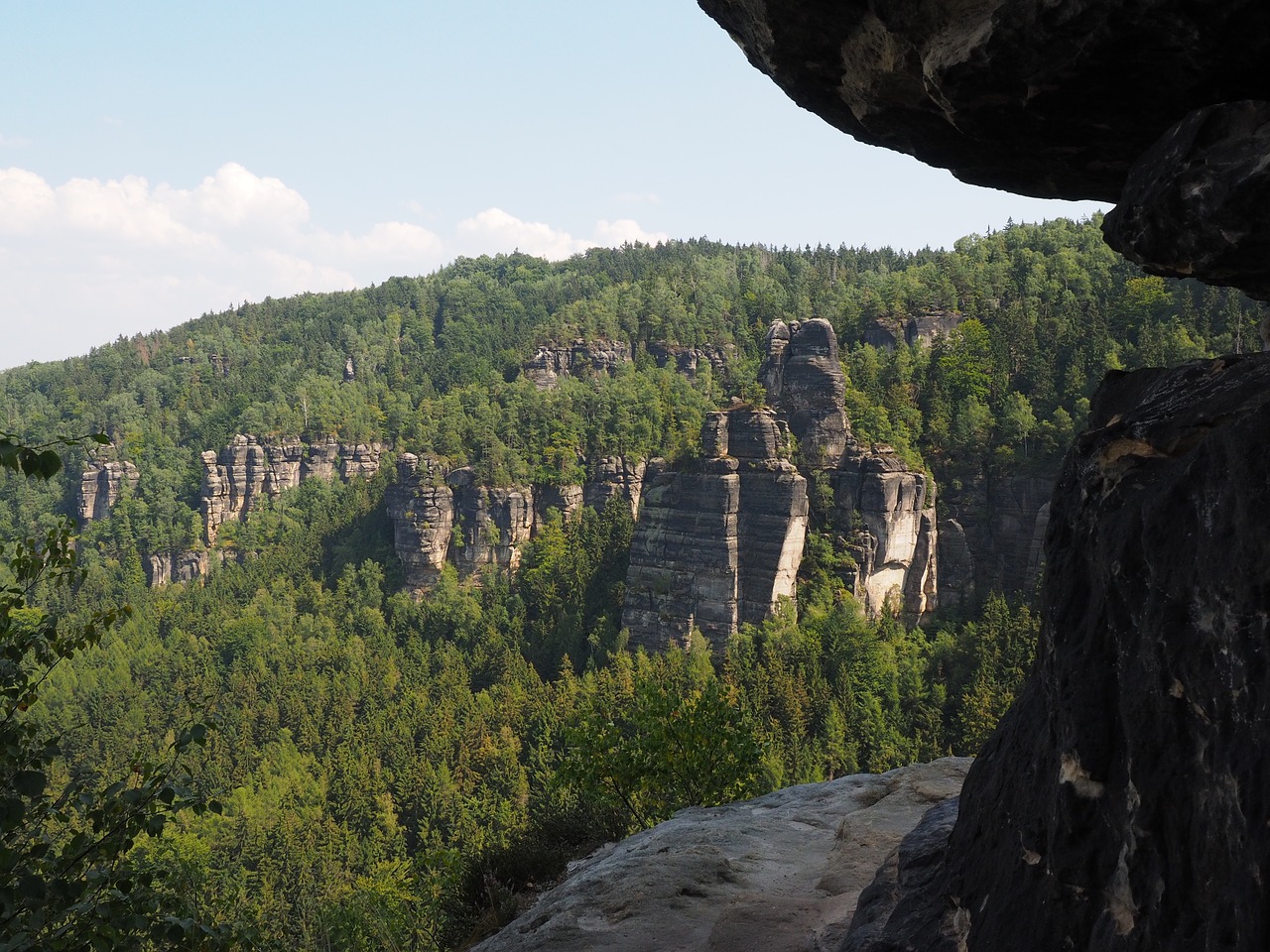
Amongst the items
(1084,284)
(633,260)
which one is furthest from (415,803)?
(633,260)

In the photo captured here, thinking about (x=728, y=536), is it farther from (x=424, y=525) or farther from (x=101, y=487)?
(x=101, y=487)

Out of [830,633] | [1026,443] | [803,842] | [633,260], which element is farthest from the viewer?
[633,260]

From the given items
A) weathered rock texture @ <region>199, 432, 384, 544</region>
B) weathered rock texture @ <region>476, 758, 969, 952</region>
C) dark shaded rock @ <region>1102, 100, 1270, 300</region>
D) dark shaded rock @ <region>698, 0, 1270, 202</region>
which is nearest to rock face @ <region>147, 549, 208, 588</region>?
weathered rock texture @ <region>199, 432, 384, 544</region>

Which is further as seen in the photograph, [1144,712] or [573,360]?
[573,360]

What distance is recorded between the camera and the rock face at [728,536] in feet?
192

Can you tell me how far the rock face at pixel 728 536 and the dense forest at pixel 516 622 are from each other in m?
2.28

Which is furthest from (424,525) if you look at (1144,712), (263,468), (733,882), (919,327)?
(1144,712)

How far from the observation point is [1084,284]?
74500 mm

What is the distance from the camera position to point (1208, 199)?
13.2ft

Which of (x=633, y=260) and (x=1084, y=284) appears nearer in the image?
(x=1084, y=284)

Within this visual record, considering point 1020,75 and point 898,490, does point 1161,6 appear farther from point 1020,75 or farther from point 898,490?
point 898,490

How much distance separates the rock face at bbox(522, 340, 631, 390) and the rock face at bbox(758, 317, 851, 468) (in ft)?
155

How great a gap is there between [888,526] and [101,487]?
9385 centimetres

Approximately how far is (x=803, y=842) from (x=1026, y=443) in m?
58.1
